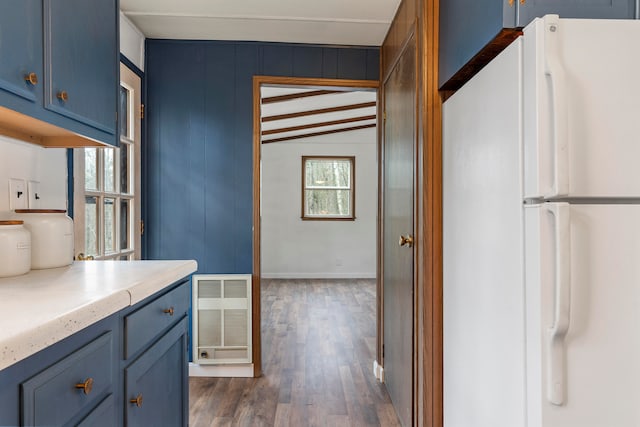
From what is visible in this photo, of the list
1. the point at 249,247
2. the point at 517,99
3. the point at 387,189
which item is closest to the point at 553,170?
the point at 517,99

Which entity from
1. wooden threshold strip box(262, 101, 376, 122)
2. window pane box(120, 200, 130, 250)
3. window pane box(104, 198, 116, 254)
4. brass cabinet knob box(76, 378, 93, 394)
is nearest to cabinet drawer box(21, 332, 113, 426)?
brass cabinet knob box(76, 378, 93, 394)

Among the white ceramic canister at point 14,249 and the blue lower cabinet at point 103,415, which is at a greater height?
the white ceramic canister at point 14,249

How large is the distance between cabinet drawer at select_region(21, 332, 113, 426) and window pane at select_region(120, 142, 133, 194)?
177 cm

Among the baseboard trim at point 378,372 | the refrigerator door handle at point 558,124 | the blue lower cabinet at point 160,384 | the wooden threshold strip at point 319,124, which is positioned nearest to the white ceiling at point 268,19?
the refrigerator door handle at point 558,124

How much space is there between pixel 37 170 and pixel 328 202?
5737 mm

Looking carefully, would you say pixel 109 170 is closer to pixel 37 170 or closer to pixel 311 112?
pixel 37 170

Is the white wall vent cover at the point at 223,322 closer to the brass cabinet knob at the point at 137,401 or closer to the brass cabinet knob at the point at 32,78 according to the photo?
the brass cabinet knob at the point at 137,401

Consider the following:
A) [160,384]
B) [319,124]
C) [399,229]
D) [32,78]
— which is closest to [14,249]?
[32,78]

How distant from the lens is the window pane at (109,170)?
2.32 metres

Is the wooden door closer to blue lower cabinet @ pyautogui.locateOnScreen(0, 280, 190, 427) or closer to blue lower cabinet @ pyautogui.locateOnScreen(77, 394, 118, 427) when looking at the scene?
blue lower cabinet @ pyautogui.locateOnScreen(0, 280, 190, 427)

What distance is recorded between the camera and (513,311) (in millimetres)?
1113

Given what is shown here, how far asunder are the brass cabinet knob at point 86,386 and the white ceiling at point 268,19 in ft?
6.79

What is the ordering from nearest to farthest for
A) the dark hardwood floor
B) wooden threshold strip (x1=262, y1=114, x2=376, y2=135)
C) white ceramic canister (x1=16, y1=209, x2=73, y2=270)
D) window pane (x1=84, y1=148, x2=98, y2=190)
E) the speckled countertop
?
the speckled countertop → white ceramic canister (x1=16, y1=209, x2=73, y2=270) → window pane (x1=84, y1=148, x2=98, y2=190) → the dark hardwood floor → wooden threshold strip (x1=262, y1=114, x2=376, y2=135)

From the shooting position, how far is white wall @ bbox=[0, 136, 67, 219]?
4.74 feet
